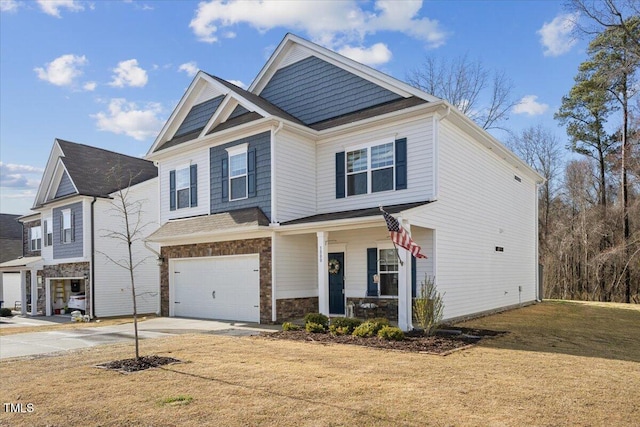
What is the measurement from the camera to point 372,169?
14617mm

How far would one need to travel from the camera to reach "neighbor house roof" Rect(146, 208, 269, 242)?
14.6 metres

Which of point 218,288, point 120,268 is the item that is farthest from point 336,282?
point 120,268

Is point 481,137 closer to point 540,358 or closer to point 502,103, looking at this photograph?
point 540,358

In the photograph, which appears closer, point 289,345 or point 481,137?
point 289,345

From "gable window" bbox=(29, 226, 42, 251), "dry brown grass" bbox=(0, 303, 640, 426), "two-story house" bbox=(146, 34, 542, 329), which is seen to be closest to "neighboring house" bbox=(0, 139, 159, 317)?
"gable window" bbox=(29, 226, 42, 251)

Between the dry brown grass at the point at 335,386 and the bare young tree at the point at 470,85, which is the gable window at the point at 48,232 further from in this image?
the bare young tree at the point at 470,85

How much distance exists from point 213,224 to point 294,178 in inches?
123

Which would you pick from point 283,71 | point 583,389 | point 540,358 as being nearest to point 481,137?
point 283,71

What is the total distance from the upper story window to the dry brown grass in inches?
318

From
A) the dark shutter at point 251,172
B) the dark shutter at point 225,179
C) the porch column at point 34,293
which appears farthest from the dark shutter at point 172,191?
the porch column at point 34,293

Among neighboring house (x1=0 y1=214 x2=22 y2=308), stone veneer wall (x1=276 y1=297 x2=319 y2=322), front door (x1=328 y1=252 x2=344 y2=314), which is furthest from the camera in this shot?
neighboring house (x1=0 y1=214 x2=22 y2=308)

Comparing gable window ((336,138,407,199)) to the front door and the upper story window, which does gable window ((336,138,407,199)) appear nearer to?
the front door

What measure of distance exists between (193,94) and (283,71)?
3854 millimetres

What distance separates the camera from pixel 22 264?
80.5 feet
